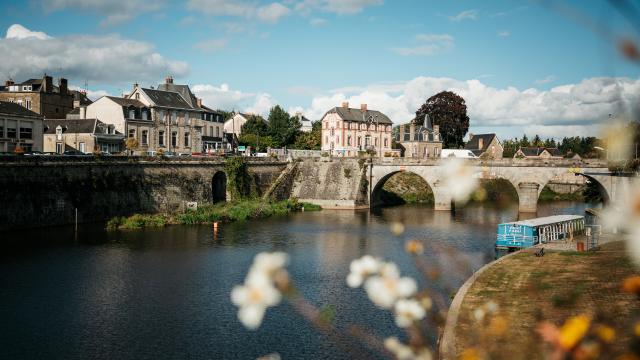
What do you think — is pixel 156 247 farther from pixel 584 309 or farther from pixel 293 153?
pixel 293 153

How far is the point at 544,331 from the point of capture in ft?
12.5

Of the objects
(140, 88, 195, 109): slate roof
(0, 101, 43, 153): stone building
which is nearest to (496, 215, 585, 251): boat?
(0, 101, 43, 153): stone building

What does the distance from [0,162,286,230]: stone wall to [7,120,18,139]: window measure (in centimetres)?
821

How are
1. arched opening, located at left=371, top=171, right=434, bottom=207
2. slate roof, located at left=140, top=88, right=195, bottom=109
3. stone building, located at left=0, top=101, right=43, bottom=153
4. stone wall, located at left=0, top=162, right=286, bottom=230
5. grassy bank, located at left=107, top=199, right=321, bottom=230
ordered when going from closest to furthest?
1. stone wall, located at left=0, top=162, right=286, bottom=230
2. grassy bank, located at left=107, top=199, right=321, bottom=230
3. stone building, located at left=0, top=101, right=43, bottom=153
4. slate roof, located at left=140, top=88, right=195, bottom=109
5. arched opening, located at left=371, top=171, right=434, bottom=207

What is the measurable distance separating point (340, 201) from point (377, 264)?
233 ft

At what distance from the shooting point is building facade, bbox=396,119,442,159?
105625 mm

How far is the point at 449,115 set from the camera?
390ft

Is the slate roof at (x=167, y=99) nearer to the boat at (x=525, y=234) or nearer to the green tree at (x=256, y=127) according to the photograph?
the green tree at (x=256, y=127)

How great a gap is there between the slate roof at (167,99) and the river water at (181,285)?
97.4 ft

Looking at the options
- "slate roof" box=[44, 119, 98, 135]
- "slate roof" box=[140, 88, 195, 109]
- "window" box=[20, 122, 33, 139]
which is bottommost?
"window" box=[20, 122, 33, 139]

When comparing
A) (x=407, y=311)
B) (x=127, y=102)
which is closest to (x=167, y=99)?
(x=127, y=102)

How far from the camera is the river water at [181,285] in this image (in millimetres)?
23953

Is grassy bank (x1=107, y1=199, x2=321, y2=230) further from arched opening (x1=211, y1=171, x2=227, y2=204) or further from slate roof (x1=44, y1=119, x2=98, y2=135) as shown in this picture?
slate roof (x1=44, y1=119, x2=98, y2=135)

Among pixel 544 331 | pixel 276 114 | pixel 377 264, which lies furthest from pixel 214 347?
pixel 276 114
